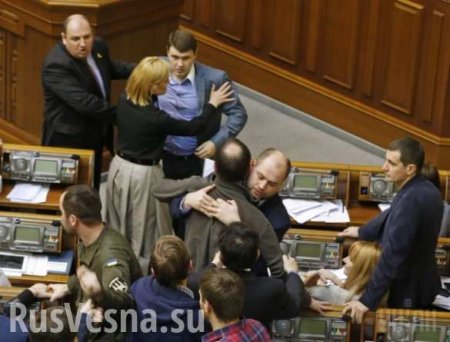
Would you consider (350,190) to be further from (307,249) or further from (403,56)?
(403,56)

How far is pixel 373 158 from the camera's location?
9.41 meters

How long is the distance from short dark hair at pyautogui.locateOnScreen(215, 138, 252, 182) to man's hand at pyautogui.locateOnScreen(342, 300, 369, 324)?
0.76 meters

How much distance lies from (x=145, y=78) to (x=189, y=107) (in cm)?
53

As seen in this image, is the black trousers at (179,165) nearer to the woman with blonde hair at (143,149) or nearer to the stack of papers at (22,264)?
the woman with blonde hair at (143,149)

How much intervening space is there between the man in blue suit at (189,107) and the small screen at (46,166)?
25.6 inches

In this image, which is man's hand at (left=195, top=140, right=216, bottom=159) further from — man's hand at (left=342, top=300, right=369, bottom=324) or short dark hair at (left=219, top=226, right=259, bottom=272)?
short dark hair at (left=219, top=226, right=259, bottom=272)

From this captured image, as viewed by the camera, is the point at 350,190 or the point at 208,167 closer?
the point at 208,167

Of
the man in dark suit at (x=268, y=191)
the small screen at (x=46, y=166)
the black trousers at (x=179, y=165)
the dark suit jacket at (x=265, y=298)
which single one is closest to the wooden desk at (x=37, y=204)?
the small screen at (x=46, y=166)

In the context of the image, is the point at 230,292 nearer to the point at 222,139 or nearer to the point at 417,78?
the point at 222,139

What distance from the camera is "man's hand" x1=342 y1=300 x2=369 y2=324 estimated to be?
5812mm

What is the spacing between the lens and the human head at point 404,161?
6.07 m

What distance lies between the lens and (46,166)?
6953 mm

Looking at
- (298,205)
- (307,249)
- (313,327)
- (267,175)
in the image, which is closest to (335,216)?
(298,205)

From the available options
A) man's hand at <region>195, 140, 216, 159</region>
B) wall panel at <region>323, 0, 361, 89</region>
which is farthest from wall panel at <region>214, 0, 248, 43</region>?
man's hand at <region>195, 140, 216, 159</region>
